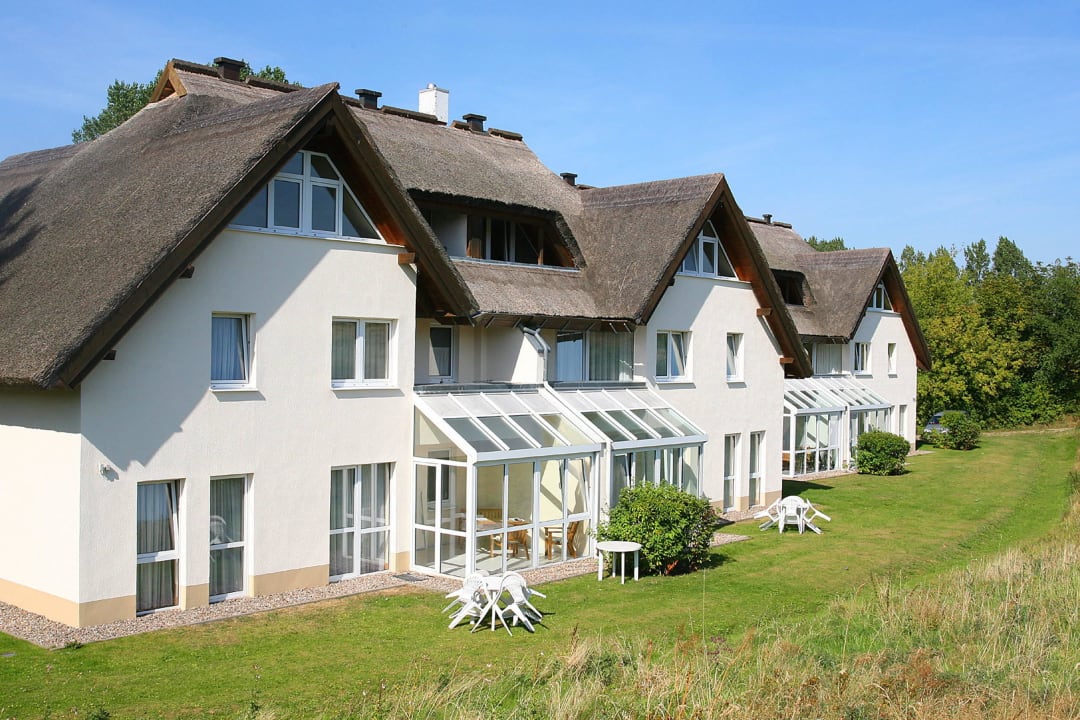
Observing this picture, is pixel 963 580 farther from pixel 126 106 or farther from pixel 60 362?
pixel 126 106

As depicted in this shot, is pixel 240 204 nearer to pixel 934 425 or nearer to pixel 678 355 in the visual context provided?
pixel 678 355

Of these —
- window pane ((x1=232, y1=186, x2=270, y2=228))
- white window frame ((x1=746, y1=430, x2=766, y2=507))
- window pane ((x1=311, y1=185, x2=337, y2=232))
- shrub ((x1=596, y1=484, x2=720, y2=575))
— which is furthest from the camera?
white window frame ((x1=746, y1=430, x2=766, y2=507))

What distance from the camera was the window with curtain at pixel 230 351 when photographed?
50.5 feet

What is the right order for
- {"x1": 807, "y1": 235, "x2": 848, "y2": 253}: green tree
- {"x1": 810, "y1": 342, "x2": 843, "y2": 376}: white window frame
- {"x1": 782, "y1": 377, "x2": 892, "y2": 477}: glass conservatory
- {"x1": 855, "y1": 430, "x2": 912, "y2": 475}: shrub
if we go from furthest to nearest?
{"x1": 807, "y1": 235, "x2": 848, "y2": 253}: green tree
{"x1": 810, "y1": 342, "x2": 843, "y2": 376}: white window frame
{"x1": 855, "y1": 430, "x2": 912, "y2": 475}: shrub
{"x1": 782, "y1": 377, "x2": 892, "y2": 477}: glass conservatory

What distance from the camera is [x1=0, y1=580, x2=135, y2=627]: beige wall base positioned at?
1367 centimetres

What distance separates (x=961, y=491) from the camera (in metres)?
31.0

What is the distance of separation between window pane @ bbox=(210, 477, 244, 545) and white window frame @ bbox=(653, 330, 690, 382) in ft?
37.8

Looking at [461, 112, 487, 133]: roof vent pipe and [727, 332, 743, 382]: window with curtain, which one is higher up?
[461, 112, 487, 133]: roof vent pipe

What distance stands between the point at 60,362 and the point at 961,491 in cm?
2637

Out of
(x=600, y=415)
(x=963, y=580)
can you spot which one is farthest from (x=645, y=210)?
(x=963, y=580)

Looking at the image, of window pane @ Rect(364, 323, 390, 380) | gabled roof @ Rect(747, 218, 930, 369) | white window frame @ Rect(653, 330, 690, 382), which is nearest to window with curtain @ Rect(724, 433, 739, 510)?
white window frame @ Rect(653, 330, 690, 382)

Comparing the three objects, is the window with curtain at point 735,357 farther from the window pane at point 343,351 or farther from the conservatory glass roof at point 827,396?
the window pane at point 343,351

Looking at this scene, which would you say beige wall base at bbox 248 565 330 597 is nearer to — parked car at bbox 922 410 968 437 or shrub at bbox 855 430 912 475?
shrub at bbox 855 430 912 475

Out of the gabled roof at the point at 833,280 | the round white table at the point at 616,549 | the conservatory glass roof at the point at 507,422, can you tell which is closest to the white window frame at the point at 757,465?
the conservatory glass roof at the point at 507,422
